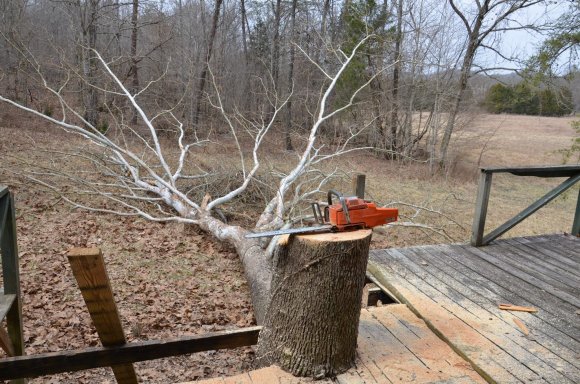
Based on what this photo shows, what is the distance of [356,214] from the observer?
2.60 metres

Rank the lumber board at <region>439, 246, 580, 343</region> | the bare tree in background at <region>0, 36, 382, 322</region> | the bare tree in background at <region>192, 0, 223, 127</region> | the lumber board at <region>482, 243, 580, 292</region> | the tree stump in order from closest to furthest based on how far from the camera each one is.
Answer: the tree stump, the lumber board at <region>439, 246, 580, 343</region>, the lumber board at <region>482, 243, 580, 292</region>, the bare tree in background at <region>0, 36, 382, 322</region>, the bare tree in background at <region>192, 0, 223, 127</region>

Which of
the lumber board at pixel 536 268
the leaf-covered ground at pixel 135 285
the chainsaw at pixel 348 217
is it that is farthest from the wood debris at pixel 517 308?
the leaf-covered ground at pixel 135 285

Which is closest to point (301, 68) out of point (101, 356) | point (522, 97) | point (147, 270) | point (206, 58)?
point (206, 58)

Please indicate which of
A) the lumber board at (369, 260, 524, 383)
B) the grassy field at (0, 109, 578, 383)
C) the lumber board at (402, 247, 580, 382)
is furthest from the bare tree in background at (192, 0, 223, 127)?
the lumber board at (402, 247, 580, 382)

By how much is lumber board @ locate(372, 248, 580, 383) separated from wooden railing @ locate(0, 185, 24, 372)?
10.3 feet

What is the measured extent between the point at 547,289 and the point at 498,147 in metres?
18.9

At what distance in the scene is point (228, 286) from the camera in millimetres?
5418

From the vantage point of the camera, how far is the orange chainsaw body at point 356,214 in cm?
255

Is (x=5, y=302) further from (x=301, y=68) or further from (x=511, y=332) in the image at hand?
(x=301, y=68)

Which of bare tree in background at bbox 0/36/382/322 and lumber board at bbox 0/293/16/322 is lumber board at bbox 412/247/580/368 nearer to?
bare tree in background at bbox 0/36/382/322

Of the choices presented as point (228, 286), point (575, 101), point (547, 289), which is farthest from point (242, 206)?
point (575, 101)

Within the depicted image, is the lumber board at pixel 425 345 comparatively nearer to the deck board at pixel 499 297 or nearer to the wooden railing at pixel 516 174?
the deck board at pixel 499 297

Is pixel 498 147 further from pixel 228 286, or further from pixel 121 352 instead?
pixel 121 352

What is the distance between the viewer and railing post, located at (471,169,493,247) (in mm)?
4555
